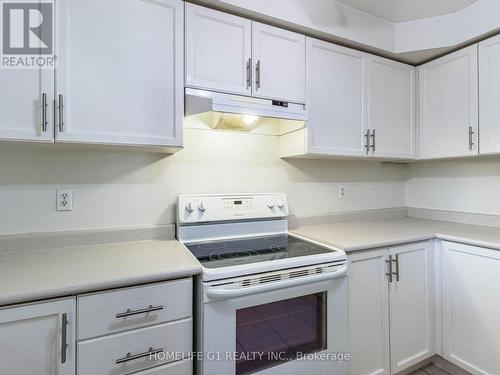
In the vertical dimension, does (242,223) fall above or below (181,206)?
below

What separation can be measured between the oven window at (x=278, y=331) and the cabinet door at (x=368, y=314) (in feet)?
0.80

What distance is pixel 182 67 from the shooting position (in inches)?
55.6

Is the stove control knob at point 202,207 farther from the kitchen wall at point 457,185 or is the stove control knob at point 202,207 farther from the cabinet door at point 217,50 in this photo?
the kitchen wall at point 457,185

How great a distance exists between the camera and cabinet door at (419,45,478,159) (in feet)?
6.19

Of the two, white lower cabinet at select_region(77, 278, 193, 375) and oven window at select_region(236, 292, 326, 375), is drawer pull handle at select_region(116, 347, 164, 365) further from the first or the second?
oven window at select_region(236, 292, 326, 375)

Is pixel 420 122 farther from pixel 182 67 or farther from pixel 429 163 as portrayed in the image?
pixel 182 67

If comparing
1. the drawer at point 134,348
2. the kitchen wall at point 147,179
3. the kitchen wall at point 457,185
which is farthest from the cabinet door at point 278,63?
the kitchen wall at point 457,185

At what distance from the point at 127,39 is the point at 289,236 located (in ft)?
4.79

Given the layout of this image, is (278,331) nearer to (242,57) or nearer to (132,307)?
(132,307)

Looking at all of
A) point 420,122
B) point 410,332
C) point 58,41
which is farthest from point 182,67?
Answer: point 410,332

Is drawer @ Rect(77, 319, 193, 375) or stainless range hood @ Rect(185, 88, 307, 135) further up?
stainless range hood @ Rect(185, 88, 307, 135)

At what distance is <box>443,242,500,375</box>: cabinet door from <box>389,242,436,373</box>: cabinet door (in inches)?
3.6

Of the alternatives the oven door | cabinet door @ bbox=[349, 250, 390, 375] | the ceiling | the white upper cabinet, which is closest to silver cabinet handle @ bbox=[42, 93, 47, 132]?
the white upper cabinet

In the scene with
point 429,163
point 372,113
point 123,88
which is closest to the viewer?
point 123,88
